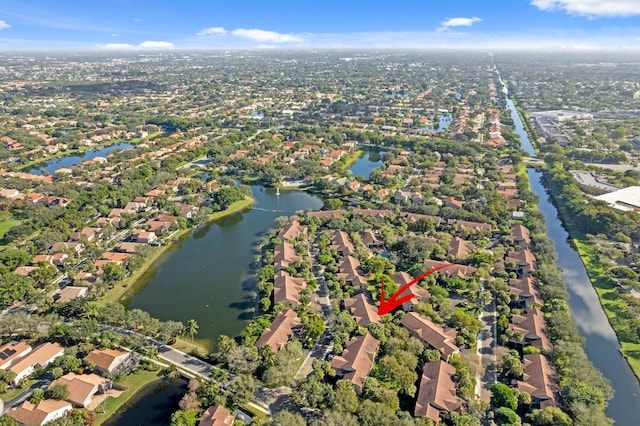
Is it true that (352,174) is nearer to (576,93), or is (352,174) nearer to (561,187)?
(561,187)

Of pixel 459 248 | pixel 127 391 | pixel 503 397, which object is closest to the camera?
pixel 503 397

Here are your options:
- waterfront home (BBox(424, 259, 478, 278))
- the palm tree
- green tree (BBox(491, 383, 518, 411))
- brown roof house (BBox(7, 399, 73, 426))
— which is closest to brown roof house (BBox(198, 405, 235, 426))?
the palm tree

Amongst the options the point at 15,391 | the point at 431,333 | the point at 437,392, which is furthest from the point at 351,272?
the point at 15,391

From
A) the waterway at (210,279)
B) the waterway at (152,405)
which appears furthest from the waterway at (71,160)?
the waterway at (152,405)

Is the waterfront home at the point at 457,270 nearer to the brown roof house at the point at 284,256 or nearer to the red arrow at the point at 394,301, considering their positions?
the red arrow at the point at 394,301

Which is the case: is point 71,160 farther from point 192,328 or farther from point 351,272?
point 351,272

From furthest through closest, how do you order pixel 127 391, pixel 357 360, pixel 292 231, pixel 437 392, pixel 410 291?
→ pixel 292 231 → pixel 410 291 → pixel 357 360 → pixel 127 391 → pixel 437 392

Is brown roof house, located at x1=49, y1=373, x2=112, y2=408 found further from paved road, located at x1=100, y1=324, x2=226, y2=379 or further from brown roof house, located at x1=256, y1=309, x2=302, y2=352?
brown roof house, located at x1=256, y1=309, x2=302, y2=352
